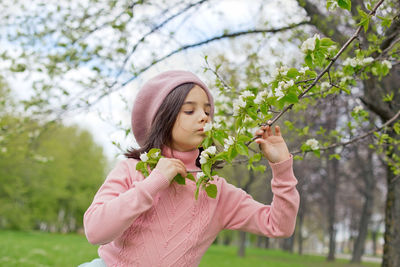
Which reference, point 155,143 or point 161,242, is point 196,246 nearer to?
point 161,242

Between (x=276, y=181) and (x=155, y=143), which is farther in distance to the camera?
(x=155, y=143)

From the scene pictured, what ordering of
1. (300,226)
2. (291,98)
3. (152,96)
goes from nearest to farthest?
(291,98), (152,96), (300,226)

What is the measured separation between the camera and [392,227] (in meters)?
3.94

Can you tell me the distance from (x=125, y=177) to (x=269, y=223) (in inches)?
30.8

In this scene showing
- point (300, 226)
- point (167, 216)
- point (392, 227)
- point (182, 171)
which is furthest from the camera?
point (300, 226)

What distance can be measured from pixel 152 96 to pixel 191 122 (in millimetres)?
342

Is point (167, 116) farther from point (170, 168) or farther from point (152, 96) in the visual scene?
point (170, 168)

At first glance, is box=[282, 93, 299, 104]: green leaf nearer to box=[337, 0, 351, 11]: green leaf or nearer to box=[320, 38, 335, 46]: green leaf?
box=[320, 38, 335, 46]: green leaf

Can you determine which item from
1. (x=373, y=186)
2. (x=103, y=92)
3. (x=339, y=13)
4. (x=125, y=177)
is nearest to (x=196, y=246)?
(x=125, y=177)

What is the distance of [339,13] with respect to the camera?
4449 mm

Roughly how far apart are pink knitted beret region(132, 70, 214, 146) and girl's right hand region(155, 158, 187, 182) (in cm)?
41

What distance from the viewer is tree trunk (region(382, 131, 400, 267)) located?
12.7 ft

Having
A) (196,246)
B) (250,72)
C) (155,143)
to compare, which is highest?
(250,72)

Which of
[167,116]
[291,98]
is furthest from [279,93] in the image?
[167,116]
